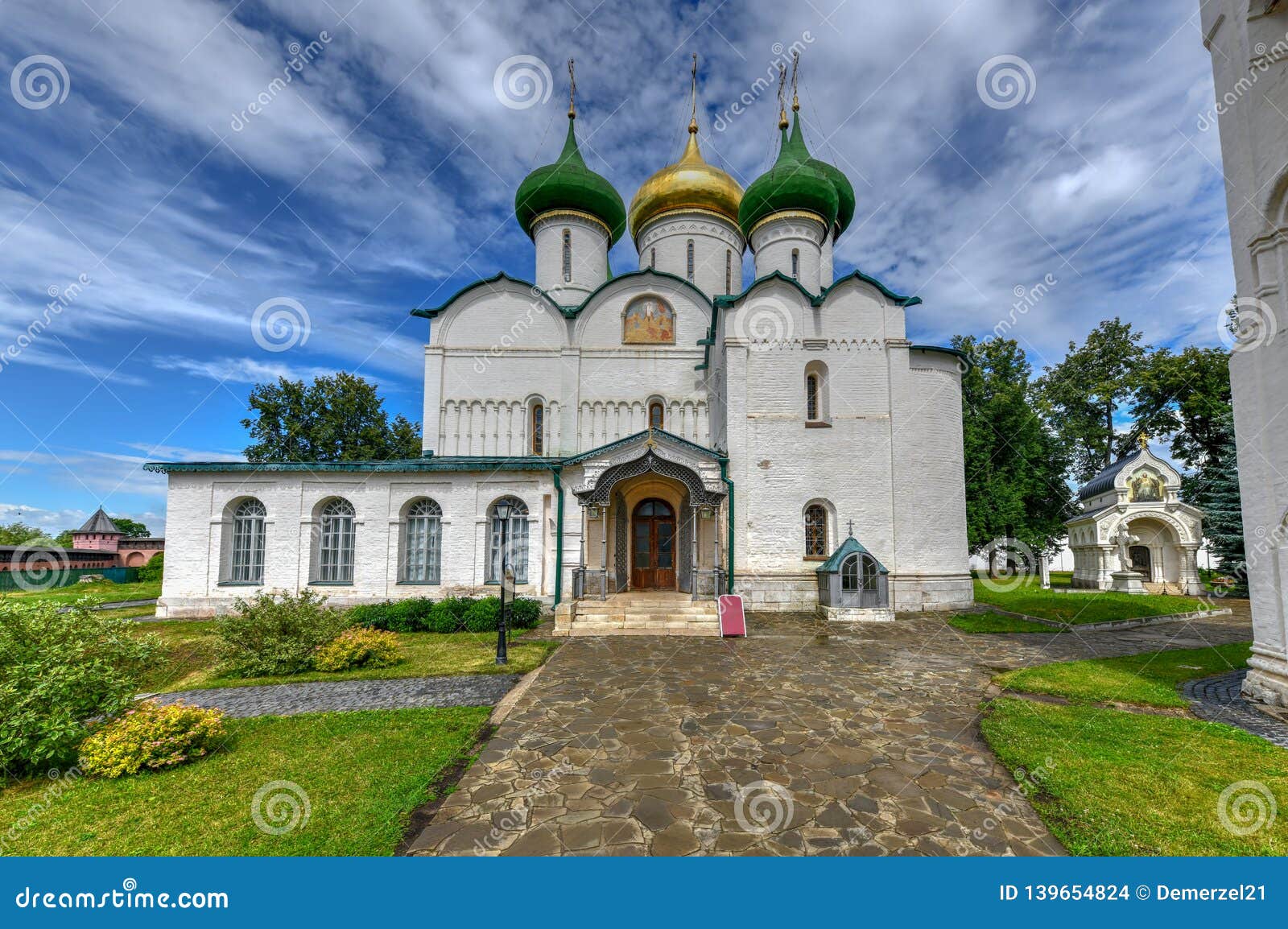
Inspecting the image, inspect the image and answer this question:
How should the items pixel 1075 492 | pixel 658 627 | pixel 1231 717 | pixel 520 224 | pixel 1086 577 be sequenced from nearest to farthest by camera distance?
pixel 1231 717
pixel 658 627
pixel 520 224
pixel 1086 577
pixel 1075 492

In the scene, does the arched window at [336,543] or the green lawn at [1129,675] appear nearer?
the green lawn at [1129,675]

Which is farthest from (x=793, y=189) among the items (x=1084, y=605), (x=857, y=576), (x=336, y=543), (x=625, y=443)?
(x=336, y=543)

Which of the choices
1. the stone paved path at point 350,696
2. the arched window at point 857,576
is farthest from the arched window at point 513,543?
the arched window at point 857,576

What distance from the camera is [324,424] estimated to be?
91.6 ft

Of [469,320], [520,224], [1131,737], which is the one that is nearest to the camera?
[1131,737]

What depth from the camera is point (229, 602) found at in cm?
1367

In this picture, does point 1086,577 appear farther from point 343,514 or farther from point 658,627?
point 343,514

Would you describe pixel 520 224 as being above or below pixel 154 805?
above

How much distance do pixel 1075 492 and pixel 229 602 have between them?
31359 mm

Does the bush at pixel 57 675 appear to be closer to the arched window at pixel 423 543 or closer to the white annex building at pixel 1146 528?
the arched window at pixel 423 543

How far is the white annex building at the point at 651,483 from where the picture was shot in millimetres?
13688

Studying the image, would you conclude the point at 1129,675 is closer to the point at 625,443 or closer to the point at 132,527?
the point at 625,443

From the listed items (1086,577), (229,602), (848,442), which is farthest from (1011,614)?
(229,602)

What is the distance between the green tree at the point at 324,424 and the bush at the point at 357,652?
836 inches
